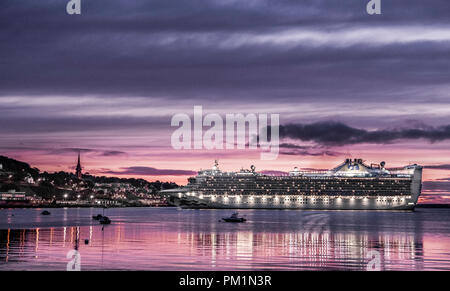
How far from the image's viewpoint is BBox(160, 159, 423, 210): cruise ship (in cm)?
18450

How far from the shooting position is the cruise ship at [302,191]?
184 meters

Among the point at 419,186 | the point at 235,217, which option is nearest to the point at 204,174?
the point at 419,186

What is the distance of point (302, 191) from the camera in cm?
18625

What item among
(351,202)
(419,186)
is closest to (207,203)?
(351,202)

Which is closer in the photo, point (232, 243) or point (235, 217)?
point (232, 243)

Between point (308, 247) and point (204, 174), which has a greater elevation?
point (204, 174)

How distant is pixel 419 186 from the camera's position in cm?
18638
